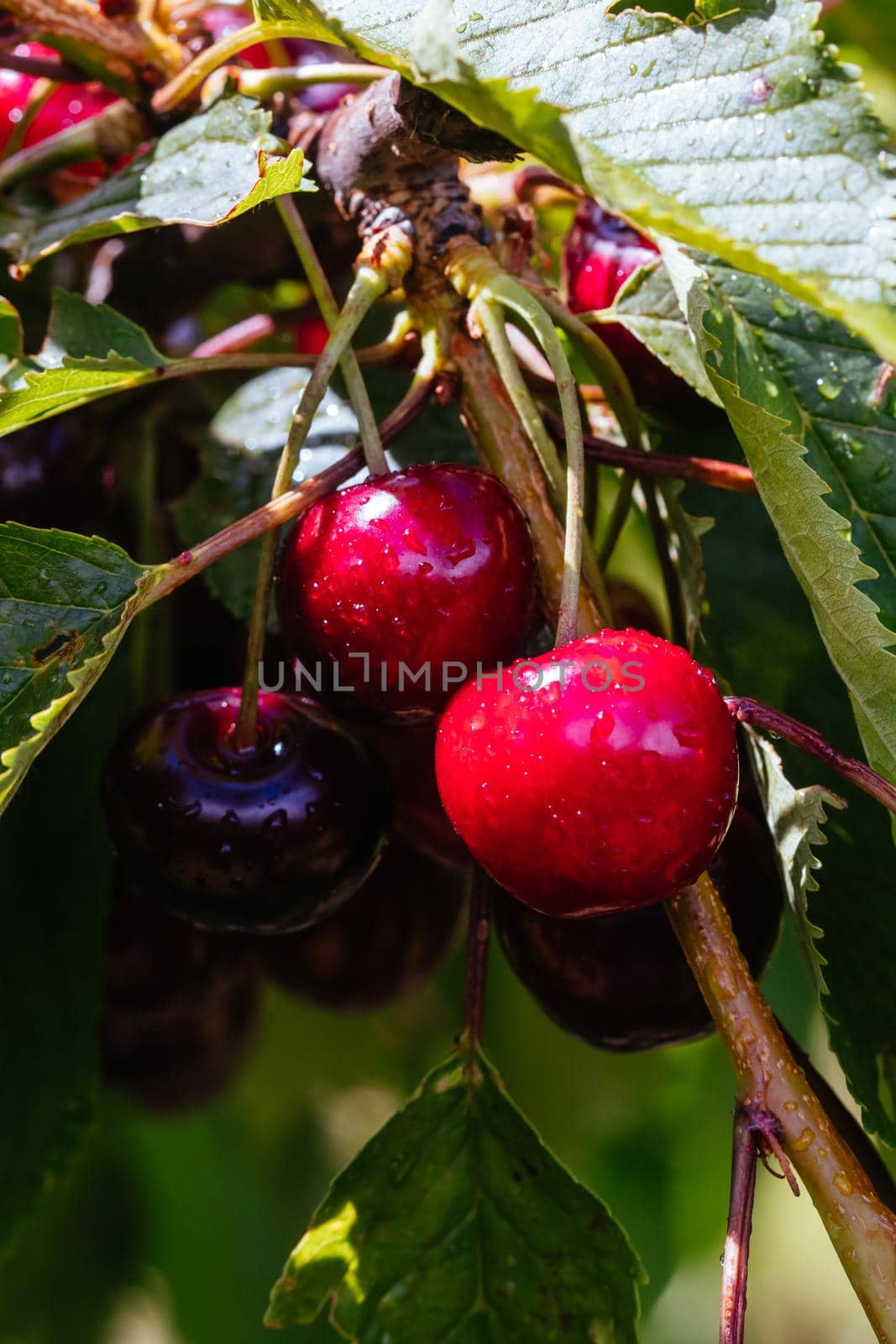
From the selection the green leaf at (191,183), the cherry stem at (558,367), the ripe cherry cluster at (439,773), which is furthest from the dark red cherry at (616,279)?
the green leaf at (191,183)

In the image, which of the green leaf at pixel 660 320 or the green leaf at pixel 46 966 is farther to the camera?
the green leaf at pixel 46 966

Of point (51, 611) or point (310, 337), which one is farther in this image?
point (310, 337)

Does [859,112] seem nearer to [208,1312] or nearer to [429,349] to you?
[429,349]

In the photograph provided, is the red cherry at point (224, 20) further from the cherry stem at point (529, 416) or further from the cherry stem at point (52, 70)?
the cherry stem at point (529, 416)

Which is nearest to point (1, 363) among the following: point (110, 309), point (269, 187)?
point (110, 309)

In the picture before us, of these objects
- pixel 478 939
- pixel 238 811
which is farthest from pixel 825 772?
pixel 238 811

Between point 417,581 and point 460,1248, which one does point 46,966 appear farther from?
point 417,581
